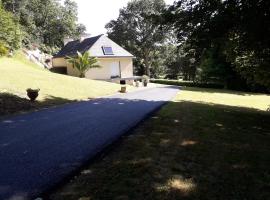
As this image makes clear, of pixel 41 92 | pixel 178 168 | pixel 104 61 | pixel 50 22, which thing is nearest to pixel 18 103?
pixel 41 92

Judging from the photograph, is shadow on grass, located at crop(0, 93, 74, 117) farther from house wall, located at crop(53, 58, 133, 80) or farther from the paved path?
house wall, located at crop(53, 58, 133, 80)

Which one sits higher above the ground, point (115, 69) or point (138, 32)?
point (138, 32)

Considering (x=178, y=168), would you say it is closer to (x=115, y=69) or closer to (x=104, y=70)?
(x=104, y=70)

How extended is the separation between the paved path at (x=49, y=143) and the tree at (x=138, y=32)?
56473mm

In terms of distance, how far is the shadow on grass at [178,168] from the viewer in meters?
5.25

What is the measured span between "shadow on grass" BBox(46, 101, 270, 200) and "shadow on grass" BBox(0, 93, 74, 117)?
7377 millimetres

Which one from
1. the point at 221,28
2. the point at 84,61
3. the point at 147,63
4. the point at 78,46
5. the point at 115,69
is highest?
the point at 78,46

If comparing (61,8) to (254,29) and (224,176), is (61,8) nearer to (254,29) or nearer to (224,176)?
(254,29)

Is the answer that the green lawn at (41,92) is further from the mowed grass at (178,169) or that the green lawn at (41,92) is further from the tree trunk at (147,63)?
the tree trunk at (147,63)

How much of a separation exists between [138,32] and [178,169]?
65577mm

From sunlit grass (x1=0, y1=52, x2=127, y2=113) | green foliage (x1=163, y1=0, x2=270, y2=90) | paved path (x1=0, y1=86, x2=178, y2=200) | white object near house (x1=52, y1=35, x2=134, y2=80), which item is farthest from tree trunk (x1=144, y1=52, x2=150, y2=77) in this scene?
paved path (x1=0, y1=86, x2=178, y2=200)

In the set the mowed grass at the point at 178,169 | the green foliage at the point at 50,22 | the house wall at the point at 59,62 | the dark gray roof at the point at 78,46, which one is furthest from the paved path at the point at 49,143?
the green foliage at the point at 50,22

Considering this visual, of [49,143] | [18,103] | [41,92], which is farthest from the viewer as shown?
[41,92]

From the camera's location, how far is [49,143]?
8.43 meters
